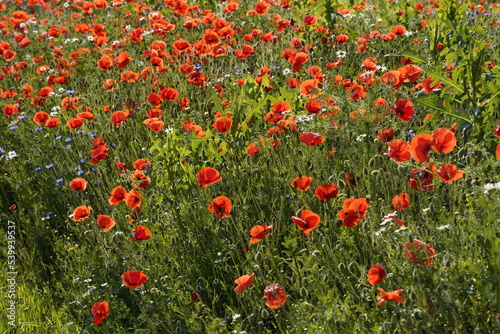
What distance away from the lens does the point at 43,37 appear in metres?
7.04

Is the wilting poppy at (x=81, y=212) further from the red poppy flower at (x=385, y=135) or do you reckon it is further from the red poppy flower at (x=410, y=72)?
the red poppy flower at (x=410, y=72)

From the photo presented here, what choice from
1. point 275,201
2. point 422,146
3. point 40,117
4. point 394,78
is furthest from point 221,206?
point 40,117

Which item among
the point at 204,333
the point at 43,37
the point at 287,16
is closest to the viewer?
the point at 204,333

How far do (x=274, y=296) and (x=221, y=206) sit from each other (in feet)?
2.20

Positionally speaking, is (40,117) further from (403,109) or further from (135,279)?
(403,109)

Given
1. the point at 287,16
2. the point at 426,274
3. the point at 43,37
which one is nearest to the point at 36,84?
the point at 43,37

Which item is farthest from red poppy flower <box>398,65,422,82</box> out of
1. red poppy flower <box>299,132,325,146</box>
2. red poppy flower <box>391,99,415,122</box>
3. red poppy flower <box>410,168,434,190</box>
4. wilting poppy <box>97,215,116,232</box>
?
wilting poppy <box>97,215,116,232</box>

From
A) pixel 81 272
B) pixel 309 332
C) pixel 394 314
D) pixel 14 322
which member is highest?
pixel 394 314

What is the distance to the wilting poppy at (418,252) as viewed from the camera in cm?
208

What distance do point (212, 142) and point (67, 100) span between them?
1.70m

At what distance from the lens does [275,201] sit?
322cm

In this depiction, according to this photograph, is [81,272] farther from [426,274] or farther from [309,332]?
[426,274]

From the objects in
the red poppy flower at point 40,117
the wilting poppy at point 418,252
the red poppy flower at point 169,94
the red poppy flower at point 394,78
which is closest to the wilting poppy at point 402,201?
the wilting poppy at point 418,252

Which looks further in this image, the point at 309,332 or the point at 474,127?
the point at 474,127
